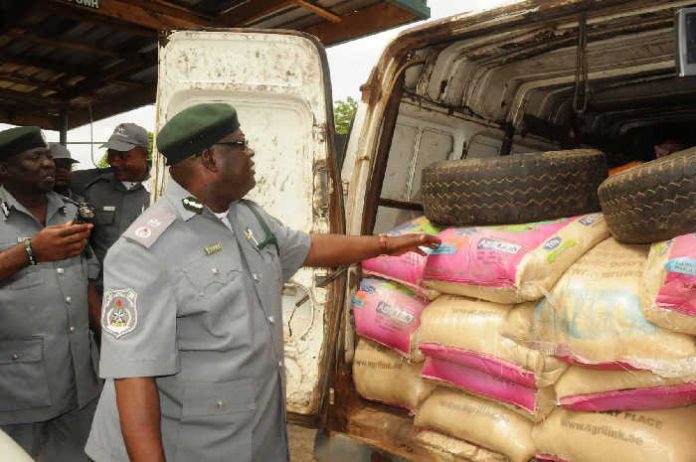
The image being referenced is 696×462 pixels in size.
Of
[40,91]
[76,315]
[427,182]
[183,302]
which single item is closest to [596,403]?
[427,182]

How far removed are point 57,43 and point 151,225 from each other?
418cm

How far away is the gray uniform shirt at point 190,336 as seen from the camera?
1542mm

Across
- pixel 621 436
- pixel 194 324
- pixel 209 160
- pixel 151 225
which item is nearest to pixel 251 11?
pixel 209 160

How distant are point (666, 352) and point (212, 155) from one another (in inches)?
54.4

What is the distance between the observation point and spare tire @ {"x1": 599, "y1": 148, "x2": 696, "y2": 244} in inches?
66.0

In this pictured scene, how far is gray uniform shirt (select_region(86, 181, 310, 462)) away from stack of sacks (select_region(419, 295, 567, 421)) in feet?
2.50

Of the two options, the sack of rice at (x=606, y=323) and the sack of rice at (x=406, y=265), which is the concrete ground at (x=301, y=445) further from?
the sack of rice at (x=606, y=323)

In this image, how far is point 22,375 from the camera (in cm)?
242

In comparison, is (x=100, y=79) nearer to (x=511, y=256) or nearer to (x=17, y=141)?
(x=17, y=141)

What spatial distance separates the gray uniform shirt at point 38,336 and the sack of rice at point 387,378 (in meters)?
1.20

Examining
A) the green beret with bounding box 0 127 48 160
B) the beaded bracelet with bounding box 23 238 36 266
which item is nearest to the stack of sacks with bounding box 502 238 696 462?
the beaded bracelet with bounding box 23 238 36 266

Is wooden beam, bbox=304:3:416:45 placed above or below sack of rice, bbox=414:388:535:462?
above

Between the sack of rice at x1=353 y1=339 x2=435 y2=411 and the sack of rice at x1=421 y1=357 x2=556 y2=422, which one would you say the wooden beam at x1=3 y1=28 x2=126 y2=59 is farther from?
the sack of rice at x1=421 y1=357 x2=556 y2=422

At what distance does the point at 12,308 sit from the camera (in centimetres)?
240
